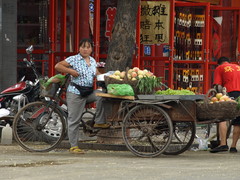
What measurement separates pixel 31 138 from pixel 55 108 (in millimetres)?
555

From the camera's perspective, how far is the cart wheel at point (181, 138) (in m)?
12.6

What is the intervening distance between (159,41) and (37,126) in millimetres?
6649

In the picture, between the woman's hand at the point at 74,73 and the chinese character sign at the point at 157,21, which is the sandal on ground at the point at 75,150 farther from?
the chinese character sign at the point at 157,21

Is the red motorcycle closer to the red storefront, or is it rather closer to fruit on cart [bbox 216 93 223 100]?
fruit on cart [bbox 216 93 223 100]

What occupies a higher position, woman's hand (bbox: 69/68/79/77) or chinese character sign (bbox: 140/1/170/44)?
chinese character sign (bbox: 140/1/170/44)

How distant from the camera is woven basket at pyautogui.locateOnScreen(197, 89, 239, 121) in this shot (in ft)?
39.4

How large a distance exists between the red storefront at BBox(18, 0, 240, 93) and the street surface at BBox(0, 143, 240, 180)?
565cm

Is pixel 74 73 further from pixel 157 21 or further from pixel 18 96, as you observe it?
pixel 157 21

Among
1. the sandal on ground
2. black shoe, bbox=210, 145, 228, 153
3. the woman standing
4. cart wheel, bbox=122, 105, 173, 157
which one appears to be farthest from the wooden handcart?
black shoe, bbox=210, 145, 228, 153

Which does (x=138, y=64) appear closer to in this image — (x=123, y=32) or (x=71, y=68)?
(x=123, y=32)

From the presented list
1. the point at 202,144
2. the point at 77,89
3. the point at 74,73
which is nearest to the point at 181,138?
the point at 202,144

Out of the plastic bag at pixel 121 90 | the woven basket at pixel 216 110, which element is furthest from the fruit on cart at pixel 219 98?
the plastic bag at pixel 121 90

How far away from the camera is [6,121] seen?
14047mm

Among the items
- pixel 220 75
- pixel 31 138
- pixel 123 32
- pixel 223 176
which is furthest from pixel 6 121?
pixel 223 176
